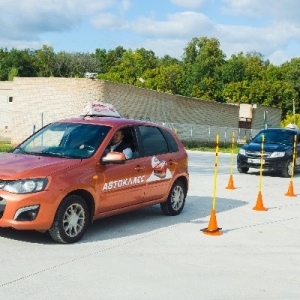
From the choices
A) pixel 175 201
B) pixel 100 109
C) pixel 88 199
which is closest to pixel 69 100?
pixel 100 109

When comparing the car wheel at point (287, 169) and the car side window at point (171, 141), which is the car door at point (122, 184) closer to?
the car side window at point (171, 141)

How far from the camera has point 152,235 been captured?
832 centimetres

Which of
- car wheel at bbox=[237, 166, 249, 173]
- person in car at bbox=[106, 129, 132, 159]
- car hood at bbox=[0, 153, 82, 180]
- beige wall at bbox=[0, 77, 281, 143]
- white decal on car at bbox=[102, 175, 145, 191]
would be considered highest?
beige wall at bbox=[0, 77, 281, 143]

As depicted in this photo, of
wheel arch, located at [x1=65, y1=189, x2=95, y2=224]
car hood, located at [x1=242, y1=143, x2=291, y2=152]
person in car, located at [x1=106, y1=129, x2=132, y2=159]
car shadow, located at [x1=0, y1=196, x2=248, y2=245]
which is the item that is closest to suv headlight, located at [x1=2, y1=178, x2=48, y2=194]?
wheel arch, located at [x1=65, y1=189, x2=95, y2=224]

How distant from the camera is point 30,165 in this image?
24.1 ft

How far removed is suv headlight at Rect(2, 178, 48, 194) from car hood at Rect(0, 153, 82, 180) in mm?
62

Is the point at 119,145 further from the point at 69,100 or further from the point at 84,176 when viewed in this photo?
the point at 69,100

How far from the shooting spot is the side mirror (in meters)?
7.91

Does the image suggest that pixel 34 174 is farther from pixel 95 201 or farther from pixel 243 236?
pixel 243 236

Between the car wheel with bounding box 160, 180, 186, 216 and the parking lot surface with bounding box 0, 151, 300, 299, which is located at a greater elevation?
the car wheel with bounding box 160, 180, 186, 216

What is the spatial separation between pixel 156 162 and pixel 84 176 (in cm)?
197

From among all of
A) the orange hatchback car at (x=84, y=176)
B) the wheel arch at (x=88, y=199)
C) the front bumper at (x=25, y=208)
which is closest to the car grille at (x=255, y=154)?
the orange hatchback car at (x=84, y=176)

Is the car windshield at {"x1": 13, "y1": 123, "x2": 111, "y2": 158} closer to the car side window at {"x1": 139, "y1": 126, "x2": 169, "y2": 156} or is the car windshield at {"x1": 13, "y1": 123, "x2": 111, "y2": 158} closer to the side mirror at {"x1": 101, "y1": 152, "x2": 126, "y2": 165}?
the side mirror at {"x1": 101, "y1": 152, "x2": 126, "y2": 165}

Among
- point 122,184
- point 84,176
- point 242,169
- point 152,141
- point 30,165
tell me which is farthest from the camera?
point 242,169
